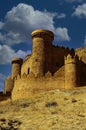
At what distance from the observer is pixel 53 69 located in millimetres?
52406

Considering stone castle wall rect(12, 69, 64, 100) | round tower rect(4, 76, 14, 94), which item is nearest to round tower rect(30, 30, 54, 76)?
stone castle wall rect(12, 69, 64, 100)

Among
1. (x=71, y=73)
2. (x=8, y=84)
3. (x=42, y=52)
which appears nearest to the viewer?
(x=71, y=73)

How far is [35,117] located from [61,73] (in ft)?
40.2

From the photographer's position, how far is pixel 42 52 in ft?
168

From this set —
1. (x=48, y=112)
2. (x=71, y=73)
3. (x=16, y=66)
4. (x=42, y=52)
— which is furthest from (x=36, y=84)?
(x=16, y=66)

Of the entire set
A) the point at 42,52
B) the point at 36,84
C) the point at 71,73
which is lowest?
the point at 36,84

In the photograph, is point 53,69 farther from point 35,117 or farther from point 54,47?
point 35,117

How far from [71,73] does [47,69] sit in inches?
243

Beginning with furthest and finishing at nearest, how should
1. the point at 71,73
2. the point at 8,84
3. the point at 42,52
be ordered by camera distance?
the point at 8,84 → the point at 42,52 → the point at 71,73

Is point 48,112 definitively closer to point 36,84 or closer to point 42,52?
point 36,84

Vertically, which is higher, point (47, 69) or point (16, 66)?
point (16, 66)

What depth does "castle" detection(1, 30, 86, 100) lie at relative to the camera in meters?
46.2

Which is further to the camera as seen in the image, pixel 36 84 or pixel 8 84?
pixel 8 84

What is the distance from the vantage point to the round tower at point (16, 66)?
61.0m
